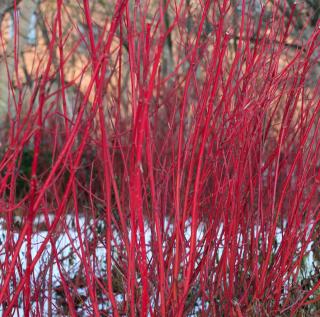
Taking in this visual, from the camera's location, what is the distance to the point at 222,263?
7.73 ft

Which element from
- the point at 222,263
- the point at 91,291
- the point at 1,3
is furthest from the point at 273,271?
the point at 1,3

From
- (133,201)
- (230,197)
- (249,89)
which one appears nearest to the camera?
(133,201)

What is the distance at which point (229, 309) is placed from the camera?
8.00 ft

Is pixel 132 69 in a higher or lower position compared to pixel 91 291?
higher

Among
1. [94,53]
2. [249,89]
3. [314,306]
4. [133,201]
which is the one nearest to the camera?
[94,53]

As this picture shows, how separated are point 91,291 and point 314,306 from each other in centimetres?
180

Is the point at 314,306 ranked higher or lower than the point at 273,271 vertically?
lower

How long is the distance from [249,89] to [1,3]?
21.9 feet

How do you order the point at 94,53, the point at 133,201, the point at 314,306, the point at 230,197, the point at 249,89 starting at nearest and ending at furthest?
the point at 94,53 → the point at 133,201 → the point at 230,197 → the point at 249,89 → the point at 314,306

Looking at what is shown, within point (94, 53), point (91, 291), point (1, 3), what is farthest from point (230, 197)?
point (1, 3)

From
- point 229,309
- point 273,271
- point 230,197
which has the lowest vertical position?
point 229,309

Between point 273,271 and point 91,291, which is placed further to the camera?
point 273,271

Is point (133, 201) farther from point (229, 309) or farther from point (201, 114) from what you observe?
point (229, 309)

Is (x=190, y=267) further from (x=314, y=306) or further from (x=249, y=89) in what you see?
(x=314, y=306)
